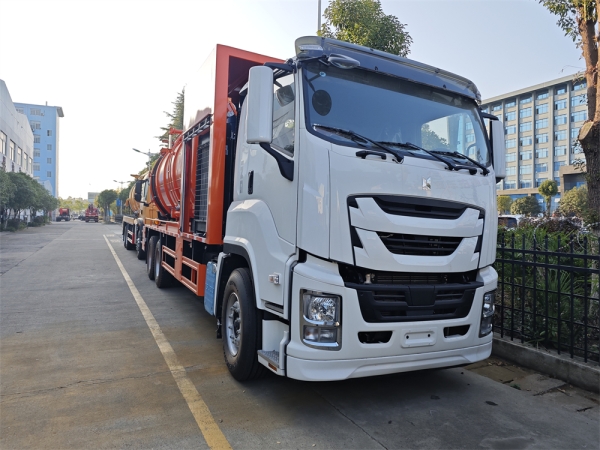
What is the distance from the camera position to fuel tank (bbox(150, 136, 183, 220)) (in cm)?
726

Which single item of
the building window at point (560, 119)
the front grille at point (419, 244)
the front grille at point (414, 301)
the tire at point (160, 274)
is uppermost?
the building window at point (560, 119)

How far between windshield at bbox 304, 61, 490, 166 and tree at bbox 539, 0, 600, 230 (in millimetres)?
2258

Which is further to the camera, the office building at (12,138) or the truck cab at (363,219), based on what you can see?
the office building at (12,138)

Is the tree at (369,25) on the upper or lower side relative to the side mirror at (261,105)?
upper

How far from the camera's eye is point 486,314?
390cm

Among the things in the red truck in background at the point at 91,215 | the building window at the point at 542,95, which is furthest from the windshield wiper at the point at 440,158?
the building window at the point at 542,95

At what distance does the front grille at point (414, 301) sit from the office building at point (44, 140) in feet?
339

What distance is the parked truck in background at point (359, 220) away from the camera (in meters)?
3.25

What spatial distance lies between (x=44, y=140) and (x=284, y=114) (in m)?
107

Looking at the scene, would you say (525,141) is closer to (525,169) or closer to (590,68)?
(525,169)

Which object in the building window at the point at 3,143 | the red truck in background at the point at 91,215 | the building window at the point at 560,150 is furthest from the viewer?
the red truck in background at the point at 91,215

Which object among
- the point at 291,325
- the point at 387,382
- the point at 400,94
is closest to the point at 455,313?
the point at 387,382

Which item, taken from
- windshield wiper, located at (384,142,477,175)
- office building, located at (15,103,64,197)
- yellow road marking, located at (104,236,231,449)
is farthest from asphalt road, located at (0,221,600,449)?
office building, located at (15,103,64,197)

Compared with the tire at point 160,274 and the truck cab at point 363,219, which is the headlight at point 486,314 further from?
the tire at point 160,274
